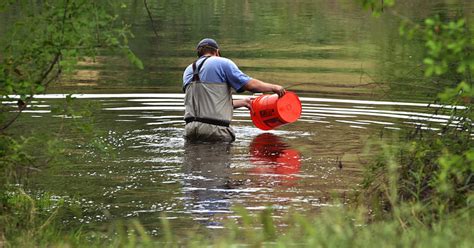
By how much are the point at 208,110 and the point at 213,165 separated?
1.93m

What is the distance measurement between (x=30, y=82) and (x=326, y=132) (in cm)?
693

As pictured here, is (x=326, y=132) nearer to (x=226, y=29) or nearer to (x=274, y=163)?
(x=274, y=163)

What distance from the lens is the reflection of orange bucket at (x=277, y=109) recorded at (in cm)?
1388

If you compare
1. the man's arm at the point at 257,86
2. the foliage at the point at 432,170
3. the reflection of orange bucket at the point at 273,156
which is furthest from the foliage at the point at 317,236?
the man's arm at the point at 257,86

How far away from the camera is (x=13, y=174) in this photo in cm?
834

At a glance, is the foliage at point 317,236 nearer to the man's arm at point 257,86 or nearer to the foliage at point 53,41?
the foliage at point 53,41

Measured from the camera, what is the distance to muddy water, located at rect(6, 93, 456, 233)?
985 cm

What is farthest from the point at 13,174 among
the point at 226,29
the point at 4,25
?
the point at 226,29

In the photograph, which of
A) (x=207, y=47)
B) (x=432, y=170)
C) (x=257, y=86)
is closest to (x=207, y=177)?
(x=257, y=86)

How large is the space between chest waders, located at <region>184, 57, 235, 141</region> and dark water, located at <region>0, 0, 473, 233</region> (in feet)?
1.09

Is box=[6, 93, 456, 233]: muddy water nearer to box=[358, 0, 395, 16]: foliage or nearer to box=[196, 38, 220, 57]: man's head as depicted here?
box=[196, 38, 220, 57]: man's head

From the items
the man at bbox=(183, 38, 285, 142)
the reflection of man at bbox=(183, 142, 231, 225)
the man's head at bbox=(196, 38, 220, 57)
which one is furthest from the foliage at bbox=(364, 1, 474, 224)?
the man's head at bbox=(196, 38, 220, 57)

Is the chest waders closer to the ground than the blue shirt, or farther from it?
closer to the ground

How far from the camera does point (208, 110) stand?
13.9 m
